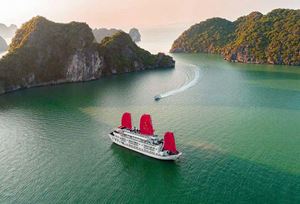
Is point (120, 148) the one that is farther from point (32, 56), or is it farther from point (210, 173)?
point (32, 56)

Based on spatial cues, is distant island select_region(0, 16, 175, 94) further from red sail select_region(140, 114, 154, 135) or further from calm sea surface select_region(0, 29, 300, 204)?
red sail select_region(140, 114, 154, 135)

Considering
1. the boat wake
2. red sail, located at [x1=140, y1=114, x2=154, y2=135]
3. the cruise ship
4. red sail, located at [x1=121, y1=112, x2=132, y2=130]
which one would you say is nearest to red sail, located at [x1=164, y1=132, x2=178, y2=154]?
the cruise ship

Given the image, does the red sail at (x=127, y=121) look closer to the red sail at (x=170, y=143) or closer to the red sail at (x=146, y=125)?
the red sail at (x=146, y=125)

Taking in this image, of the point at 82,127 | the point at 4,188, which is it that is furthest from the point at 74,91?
the point at 4,188

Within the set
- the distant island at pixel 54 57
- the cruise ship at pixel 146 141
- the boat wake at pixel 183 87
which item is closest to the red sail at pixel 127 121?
the cruise ship at pixel 146 141

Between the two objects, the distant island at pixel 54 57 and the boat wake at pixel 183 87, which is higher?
the distant island at pixel 54 57

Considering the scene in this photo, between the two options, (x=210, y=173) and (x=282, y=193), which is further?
(x=210, y=173)

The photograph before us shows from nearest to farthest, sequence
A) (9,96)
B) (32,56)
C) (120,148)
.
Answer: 1. (120,148)
2. (9,96)
3. (32,56)
